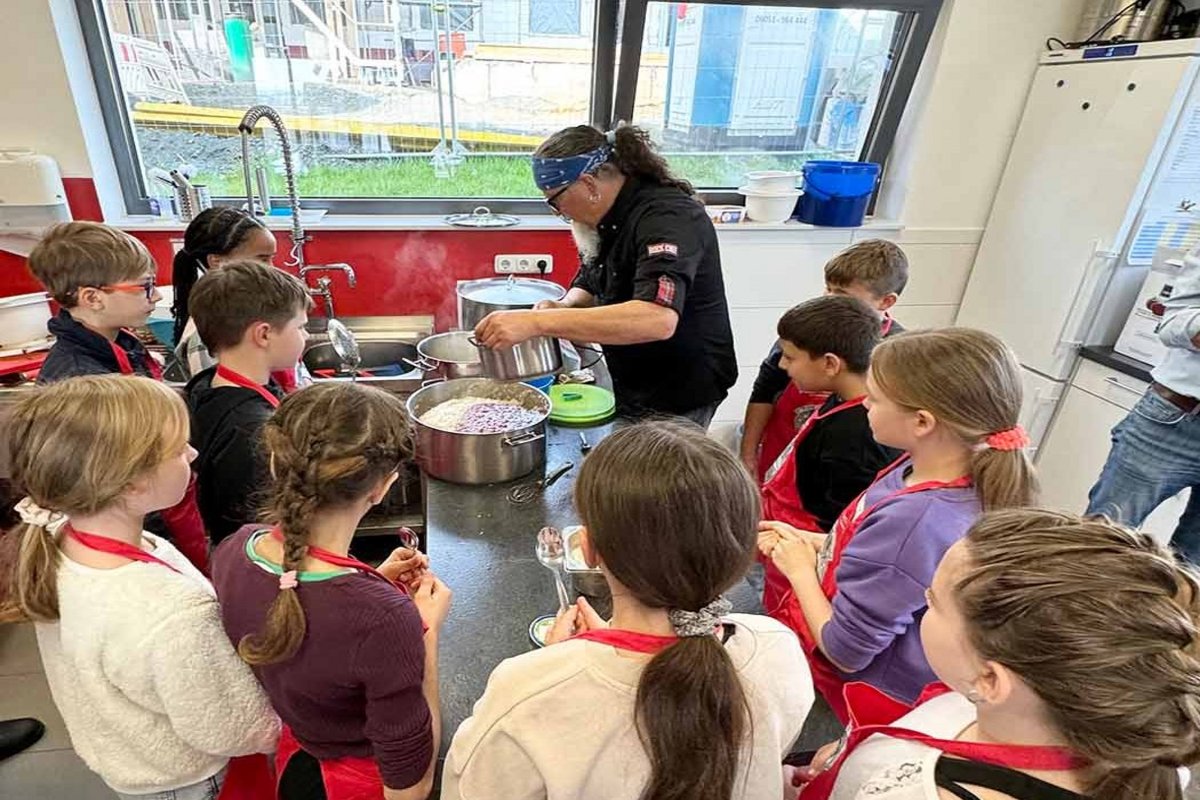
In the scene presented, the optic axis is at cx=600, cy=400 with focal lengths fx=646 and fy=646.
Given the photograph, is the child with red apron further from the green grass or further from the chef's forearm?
the green grass

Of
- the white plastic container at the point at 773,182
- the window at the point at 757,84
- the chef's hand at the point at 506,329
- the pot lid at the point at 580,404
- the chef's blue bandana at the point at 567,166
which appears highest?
the window at the point at 757,84

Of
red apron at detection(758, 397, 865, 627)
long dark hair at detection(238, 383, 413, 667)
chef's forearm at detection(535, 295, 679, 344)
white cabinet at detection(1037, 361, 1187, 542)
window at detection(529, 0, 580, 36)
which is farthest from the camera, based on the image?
window at detection(529, 0, 580, 36)

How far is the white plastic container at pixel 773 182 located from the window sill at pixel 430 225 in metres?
0.15

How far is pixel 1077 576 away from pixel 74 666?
124cm

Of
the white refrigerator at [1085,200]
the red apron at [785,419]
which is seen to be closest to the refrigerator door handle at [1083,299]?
the white refrigerator at [1085,200]

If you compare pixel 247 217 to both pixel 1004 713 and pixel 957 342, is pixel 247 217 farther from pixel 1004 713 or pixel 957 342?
pixel 1004 713

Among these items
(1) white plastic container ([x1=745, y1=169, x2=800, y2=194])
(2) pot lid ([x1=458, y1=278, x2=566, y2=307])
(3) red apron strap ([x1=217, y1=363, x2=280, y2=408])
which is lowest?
(2) pot lid ([x1=458, y1=278, x2=566, y2=307])

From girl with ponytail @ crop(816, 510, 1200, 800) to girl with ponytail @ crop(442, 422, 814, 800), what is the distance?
16 cm

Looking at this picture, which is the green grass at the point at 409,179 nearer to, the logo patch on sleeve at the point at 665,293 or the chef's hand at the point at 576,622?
the logo patch on sleeve at the point at 665,293

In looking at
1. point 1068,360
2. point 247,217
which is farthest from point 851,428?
point 1068,360

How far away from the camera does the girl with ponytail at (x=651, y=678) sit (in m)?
0.66

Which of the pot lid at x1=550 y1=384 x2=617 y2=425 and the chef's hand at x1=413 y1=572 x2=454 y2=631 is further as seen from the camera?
the pot lid at x1=550 y1=384 x2=617 y2=425

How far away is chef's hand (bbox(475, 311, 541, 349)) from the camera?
1498 millimetres

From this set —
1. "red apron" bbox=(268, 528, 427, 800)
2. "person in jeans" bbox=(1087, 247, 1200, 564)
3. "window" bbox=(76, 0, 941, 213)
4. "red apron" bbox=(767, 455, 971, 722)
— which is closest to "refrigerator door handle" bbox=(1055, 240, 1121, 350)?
"person in jeans" bbox=(1087, 247, 1200, 564)
